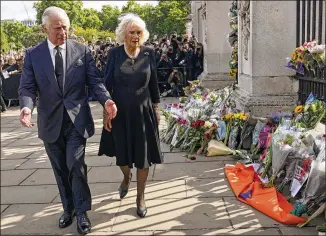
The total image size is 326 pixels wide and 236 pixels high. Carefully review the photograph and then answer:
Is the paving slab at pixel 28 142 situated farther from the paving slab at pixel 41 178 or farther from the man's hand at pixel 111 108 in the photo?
the man's hand at pixel 111 108

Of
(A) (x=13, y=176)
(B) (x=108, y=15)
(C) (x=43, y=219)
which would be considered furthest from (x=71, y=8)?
(C) (x=43, y=219)

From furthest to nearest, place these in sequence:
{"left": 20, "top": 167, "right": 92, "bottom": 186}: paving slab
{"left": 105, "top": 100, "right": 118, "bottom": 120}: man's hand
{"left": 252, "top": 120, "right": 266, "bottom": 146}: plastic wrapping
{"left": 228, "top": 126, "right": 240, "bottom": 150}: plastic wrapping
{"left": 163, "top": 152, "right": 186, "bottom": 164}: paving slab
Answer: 1. {"left": 228, "top": 126, "right": 240, "bottom": 150}: plastic wrapping
2. {"left": 163, "top": 152, "right": 186, "bottom": 164}: paving slab
3. {"left": 252, "top": 120, "right": 266, "bottom": 146}: plastic wrapping
4. {"left": 20, "top": 167, "right": 92, "bottom": 186}: paving slab
5. {"left": 105, "top": 100, "right": 118, "bottom": 120}: man's hand

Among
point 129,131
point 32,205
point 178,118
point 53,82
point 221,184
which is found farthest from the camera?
point 178,118

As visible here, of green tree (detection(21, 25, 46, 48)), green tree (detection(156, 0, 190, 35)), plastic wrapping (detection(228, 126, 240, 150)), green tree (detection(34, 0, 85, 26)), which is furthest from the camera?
green tree (detection(34, 0, 85, 26))

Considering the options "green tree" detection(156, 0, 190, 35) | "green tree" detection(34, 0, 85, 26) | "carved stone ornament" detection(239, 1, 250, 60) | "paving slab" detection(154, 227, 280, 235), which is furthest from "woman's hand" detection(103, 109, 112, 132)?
"green tree" detection(34, 0, 85, 26)

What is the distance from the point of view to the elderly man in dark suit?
3588 millimetres

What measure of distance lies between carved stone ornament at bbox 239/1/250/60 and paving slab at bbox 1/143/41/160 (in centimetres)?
380

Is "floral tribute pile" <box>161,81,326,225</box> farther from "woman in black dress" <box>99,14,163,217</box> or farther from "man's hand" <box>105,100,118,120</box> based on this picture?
"man's hand" <box>105,100,118,120</box>

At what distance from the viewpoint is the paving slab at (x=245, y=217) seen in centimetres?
367

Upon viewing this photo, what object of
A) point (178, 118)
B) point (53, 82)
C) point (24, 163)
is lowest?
point (24, 163)

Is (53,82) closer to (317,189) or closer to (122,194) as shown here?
(122,194)

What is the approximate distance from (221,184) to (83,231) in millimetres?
1787

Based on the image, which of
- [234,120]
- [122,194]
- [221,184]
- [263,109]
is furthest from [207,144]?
[122,194]

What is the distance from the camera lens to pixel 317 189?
3.76 meters
